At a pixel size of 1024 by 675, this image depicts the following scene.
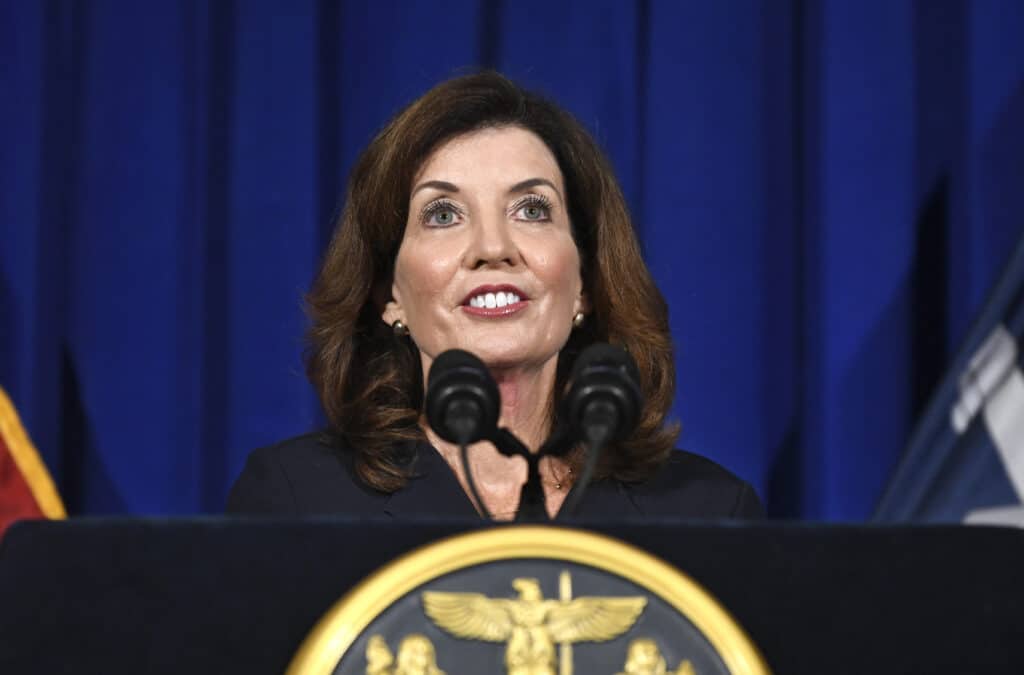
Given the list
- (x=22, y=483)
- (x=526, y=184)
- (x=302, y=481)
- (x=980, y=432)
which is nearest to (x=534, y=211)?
(x=526, y=184)

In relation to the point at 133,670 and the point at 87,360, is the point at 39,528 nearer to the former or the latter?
the point at 133,670

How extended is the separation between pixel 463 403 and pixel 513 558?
169 millimetres

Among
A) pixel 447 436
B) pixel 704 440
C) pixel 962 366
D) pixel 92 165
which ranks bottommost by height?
pixel 704 440

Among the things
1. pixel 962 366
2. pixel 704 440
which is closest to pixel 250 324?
pixel 704 440

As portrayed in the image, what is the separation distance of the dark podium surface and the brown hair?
0.83 meters

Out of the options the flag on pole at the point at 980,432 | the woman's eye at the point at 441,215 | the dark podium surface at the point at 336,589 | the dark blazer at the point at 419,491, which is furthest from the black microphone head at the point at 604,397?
the flag on pole at the point at 980,432

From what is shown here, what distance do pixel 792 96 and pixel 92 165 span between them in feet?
3.72

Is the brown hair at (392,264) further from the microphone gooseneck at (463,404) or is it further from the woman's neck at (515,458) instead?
the microphone gooseneck at (463,404)

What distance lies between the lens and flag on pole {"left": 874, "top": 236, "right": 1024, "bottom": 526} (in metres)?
1.88

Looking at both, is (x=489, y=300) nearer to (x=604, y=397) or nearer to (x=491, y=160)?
(x=491, y=160)

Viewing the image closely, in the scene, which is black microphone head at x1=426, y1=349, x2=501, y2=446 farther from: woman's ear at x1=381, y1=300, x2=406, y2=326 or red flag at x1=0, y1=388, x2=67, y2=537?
red flag at x1=0, y1=388, x2=67, y2=537

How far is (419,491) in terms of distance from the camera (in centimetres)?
144

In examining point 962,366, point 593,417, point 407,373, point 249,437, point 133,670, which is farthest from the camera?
point 249,437

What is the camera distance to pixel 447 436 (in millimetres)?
874
